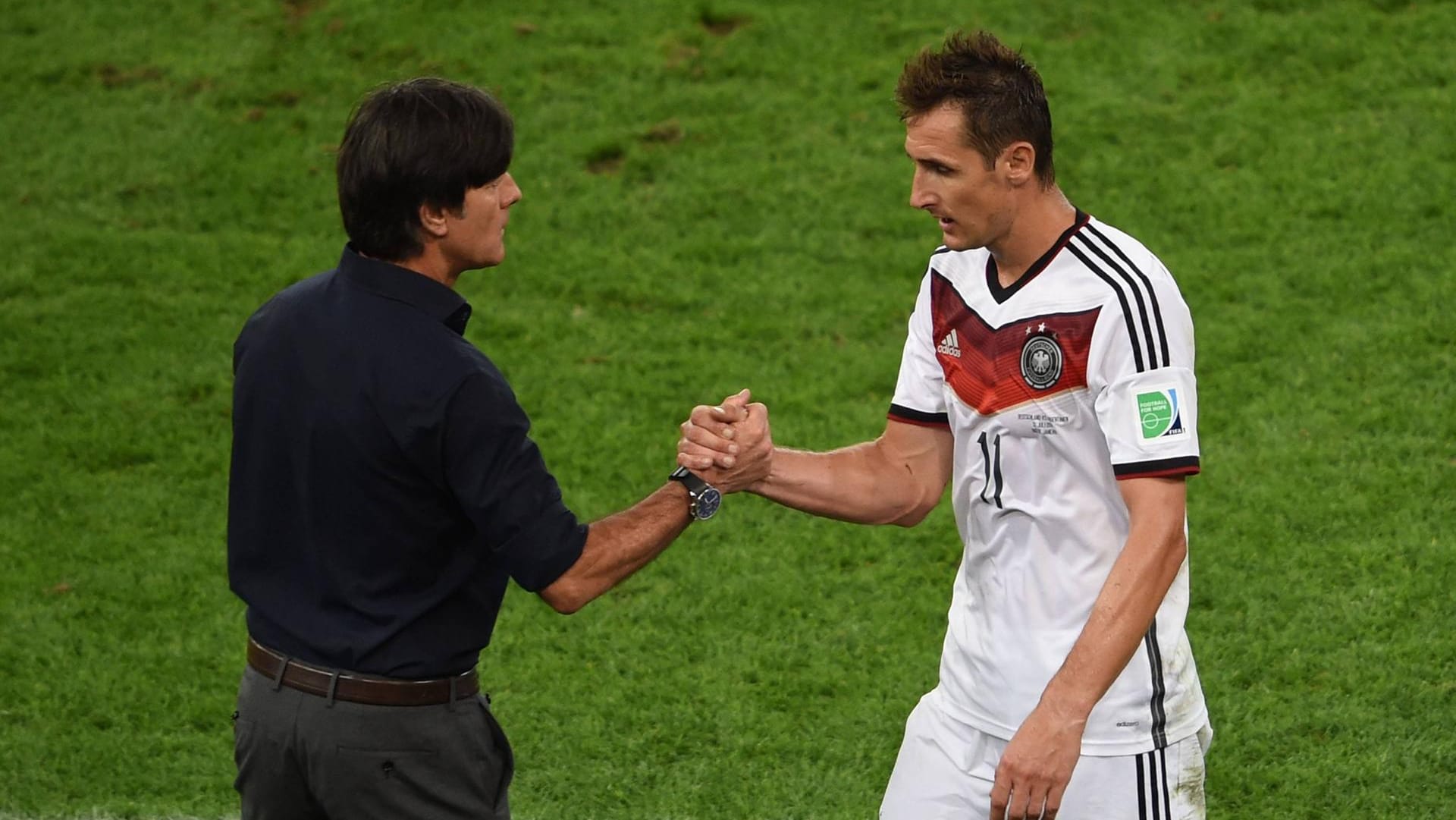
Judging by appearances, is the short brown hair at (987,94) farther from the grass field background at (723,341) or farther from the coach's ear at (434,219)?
the grass field background at (723,341)

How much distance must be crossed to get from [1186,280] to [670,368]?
2454 mm

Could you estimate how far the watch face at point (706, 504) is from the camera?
362 centimetres

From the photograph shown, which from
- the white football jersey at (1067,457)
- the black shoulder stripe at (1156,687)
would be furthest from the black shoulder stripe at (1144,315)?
the black shoulder stripe at (1156,687)

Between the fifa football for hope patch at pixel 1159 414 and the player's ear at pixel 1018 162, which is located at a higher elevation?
the player's ear at pixel 1018 162

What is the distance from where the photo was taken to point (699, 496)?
363 cm

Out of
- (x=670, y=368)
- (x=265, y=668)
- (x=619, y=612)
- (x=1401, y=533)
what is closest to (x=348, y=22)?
(x=670, y=368)

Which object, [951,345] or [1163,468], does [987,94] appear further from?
[1163,468]

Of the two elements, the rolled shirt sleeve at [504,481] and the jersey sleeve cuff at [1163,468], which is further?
the jersey sleeve cuff at [1163,468]

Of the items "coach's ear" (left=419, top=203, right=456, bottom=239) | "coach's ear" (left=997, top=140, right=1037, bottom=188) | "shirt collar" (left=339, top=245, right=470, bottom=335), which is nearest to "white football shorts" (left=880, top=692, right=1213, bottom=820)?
"coach's ear" (left=997, top=140, right=1037, bottom=188)

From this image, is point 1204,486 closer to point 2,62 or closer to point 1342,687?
point 1342,687

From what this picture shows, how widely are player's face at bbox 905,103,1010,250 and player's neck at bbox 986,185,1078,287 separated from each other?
3cm

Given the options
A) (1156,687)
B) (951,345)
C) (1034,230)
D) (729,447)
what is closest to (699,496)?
(729,447)

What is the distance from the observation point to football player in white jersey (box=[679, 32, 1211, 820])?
329 centimetres

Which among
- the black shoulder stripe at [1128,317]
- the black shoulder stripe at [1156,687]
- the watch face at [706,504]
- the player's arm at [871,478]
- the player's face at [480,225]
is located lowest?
the black shoulder stripe at [1156,687]
